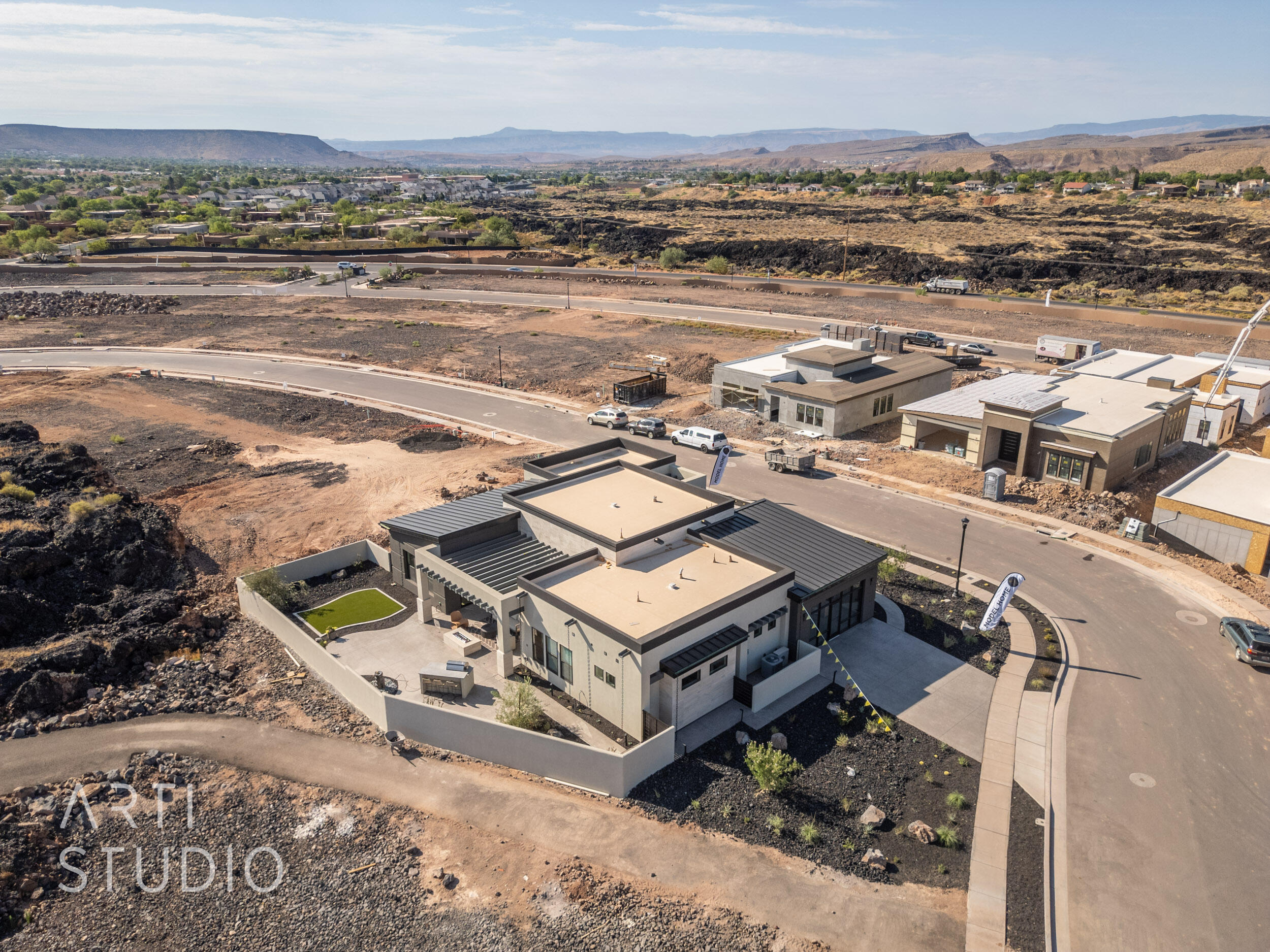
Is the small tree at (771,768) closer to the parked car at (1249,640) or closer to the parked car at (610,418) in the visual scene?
the parked car at (1249,640)

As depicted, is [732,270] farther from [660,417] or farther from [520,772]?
[520,772]

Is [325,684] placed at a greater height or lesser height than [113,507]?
lesser

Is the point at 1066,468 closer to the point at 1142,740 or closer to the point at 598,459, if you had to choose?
the point at 1142,740

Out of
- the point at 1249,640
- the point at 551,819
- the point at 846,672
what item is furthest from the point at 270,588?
the point at 1249,640

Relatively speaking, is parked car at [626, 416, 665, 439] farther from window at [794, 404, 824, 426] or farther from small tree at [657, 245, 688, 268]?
small tree at [657, 245, 688, 268]

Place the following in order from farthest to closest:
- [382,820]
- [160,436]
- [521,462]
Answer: [160,436] → [521,462] → [382,820]

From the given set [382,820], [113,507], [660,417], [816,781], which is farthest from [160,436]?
[816,781]

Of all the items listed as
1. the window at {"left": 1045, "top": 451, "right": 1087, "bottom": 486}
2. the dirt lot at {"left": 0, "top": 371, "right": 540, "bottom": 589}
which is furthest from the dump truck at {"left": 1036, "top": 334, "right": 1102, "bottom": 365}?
the dirt lot at {"left": 0, "top": 371, "right": 540, "bottom": 589}
